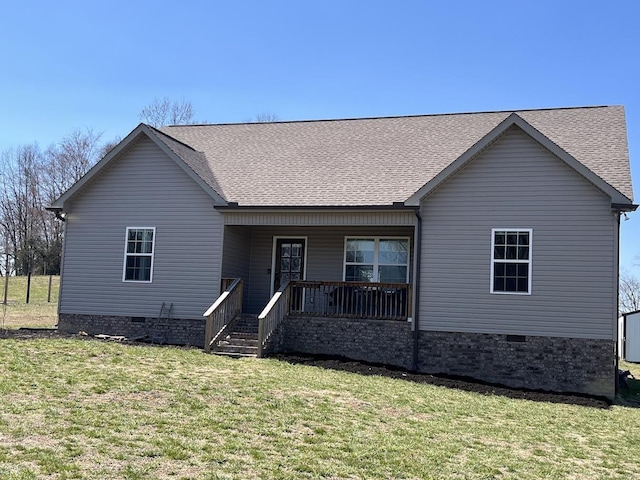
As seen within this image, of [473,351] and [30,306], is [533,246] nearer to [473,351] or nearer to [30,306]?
[473,351]

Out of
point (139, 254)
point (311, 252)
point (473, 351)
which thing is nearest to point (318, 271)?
point (311, 252)

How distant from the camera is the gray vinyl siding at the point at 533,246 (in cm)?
1434

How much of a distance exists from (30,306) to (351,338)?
18980mm

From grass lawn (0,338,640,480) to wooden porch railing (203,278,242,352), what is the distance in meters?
1.92

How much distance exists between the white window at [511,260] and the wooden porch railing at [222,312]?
6257mm

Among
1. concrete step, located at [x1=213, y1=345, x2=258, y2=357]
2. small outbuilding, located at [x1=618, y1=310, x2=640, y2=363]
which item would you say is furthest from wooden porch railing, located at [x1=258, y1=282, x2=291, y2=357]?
small outbuilding, located at [x1=618, y1=310, x2=640, y2=363]

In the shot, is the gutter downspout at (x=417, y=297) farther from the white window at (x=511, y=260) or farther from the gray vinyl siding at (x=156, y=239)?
the gray vinyl siding at (x=156, y=239)

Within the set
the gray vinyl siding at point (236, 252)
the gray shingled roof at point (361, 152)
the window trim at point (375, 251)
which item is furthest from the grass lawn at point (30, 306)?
the window trim at point (375, 251)

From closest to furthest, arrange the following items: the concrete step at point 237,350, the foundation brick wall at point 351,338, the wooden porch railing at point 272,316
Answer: the wooden porch railing at point 272,316
the concrete step at point 237,350
the foundation brick wall at point 351,338

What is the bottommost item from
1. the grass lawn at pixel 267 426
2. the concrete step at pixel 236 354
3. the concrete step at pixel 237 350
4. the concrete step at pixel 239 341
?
the grass lawn at pixel 267 426

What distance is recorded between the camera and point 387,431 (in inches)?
353

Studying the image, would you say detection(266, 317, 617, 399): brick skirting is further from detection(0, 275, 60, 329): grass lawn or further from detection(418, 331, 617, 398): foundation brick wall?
detection(0, 275, 60, 329): grass lawn

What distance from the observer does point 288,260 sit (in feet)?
62.0

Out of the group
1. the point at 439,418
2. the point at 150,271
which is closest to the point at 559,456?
the point at 439,418
